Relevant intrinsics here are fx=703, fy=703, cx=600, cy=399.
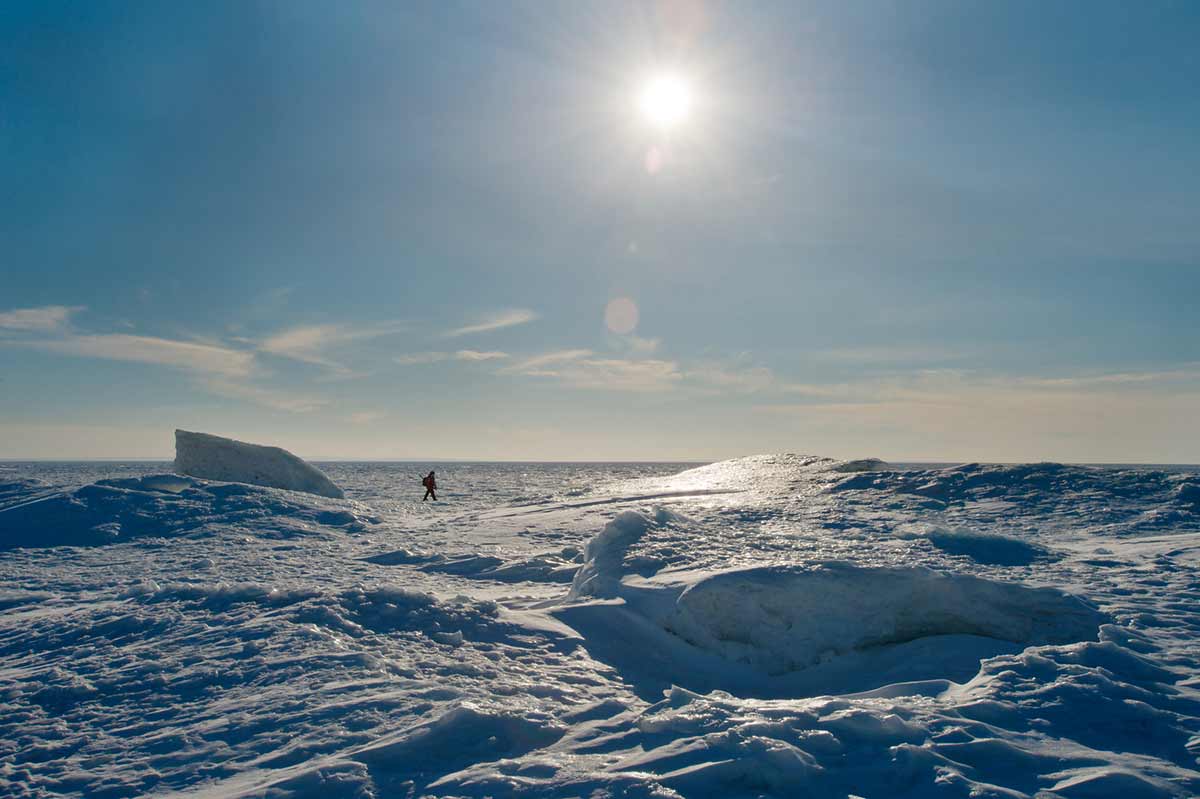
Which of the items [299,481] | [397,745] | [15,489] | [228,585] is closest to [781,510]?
[228,585]

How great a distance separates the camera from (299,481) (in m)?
23.6

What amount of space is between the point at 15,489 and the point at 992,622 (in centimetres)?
2211

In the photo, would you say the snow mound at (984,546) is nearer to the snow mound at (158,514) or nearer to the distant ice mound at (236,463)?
the snow mound at (158,514)

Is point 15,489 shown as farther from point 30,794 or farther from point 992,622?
point 992,622

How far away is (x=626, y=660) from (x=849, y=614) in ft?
8.68

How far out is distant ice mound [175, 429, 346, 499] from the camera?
76.3 ft

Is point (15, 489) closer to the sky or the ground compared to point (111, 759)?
closer to the sky

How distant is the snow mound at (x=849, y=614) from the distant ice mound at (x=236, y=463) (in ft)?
62.0

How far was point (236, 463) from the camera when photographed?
2344 cm

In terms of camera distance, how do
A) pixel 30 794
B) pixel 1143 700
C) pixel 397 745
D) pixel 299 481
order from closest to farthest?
pixel 30 794, pixel 397 745, pixel 1143 700, pixel 299 481

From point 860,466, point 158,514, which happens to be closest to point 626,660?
point 158,514

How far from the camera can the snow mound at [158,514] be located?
44.7 feet

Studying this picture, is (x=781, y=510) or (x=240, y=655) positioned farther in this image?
(x=781, y=510)

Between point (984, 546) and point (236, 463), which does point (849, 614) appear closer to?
point (984, 546)
